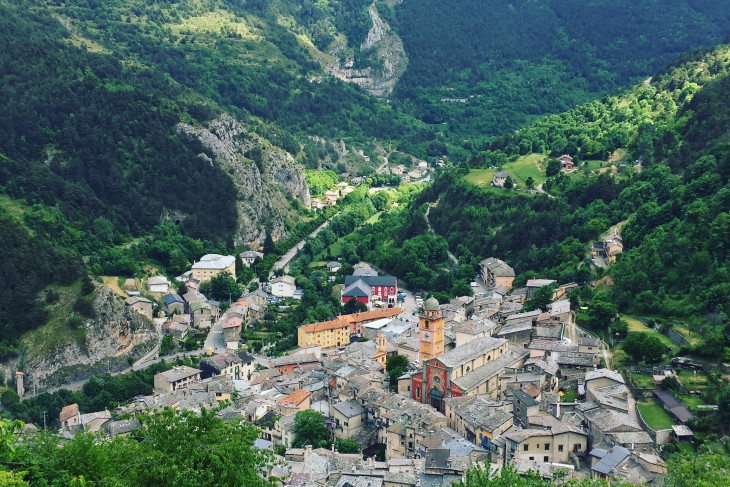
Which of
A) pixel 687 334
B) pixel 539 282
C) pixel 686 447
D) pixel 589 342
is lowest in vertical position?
pixel 686 447

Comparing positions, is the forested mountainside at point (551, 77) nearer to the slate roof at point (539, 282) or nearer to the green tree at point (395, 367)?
the slate roof at point (539, 282)

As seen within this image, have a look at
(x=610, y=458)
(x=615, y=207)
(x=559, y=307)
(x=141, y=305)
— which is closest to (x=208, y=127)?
(x=141, y=305)

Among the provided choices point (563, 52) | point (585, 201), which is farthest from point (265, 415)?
point (563, 52)

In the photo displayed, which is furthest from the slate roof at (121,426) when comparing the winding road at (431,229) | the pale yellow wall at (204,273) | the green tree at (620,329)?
the winding road at (431,229)

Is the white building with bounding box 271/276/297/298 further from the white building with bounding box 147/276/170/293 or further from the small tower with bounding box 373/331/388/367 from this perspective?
the small tower with bounding box 373/331/388/367

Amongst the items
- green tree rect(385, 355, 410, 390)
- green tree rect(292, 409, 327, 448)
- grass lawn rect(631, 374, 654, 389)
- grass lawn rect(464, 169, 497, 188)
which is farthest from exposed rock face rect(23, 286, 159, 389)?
grass lawn rect(631, 374, 654, 389)

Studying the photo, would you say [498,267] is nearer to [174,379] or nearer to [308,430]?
[174,379]
